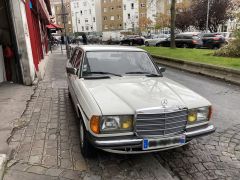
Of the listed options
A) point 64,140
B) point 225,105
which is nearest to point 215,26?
point 225,105

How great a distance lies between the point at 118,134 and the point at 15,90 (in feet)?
17.5

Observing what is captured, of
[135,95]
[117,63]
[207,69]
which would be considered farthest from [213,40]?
[135,95]

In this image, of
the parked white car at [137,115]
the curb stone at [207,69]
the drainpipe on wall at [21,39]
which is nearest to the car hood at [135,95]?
the parked white car at [137,115]

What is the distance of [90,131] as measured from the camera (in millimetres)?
3293

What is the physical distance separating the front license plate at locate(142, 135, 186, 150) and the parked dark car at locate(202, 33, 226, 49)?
69.5ft

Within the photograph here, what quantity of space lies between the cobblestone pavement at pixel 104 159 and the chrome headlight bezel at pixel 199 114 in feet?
2.10

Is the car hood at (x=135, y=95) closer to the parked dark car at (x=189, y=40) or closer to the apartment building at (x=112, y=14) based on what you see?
the parked dark car at (x=189, y=40)

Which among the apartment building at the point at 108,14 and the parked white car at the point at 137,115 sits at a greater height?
the apartment building at the point at 108,14

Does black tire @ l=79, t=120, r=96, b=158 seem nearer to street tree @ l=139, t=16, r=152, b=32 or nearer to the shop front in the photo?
the shop front

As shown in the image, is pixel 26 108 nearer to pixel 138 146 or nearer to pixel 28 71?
pixel 28 71

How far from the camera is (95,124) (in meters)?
3.20

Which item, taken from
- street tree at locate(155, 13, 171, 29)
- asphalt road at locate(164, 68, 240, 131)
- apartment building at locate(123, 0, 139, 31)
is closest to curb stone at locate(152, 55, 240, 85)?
asphalt road at locate(164, 68, 240, 131)

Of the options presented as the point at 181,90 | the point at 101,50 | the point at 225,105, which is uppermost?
the point at 101,50

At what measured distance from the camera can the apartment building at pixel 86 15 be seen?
78425 millimetres
